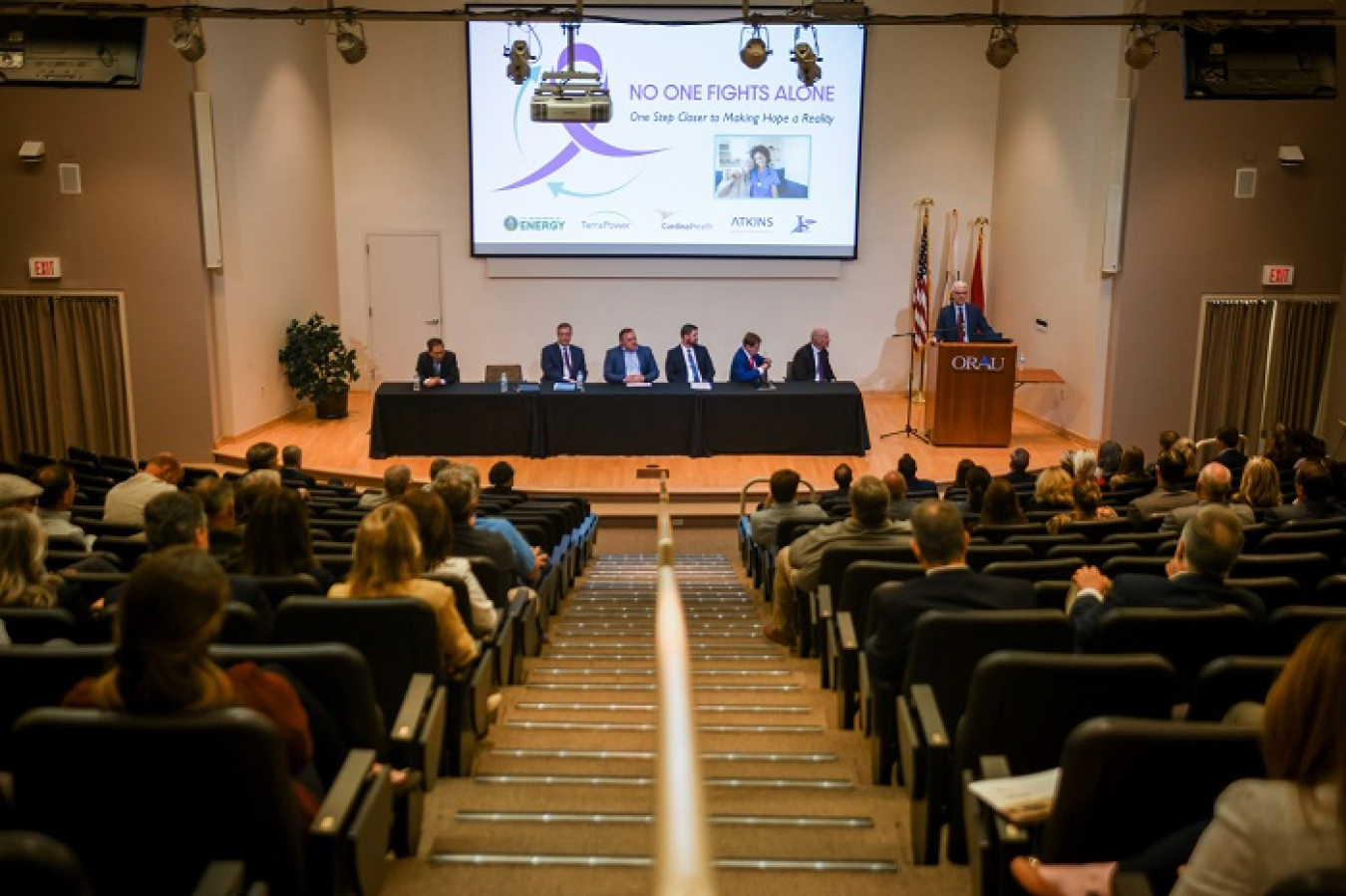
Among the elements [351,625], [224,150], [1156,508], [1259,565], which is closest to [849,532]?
[1259,565]

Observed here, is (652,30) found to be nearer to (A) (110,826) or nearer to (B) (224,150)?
(B) (224,150)

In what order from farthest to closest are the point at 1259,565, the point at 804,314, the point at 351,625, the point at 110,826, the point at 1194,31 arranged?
the point at 804,314, the point at 1194,31, the point at 1259,565, the point at 351,625, the point at 110,826

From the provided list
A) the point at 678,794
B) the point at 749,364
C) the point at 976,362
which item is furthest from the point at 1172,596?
the point at 749,364

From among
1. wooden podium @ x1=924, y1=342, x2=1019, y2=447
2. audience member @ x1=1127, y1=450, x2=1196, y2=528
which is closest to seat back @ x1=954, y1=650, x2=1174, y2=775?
audience member @ x1=1127, y1=450, x2=1196, y2=528

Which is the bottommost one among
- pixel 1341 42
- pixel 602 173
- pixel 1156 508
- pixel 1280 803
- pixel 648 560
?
pixel 648 560

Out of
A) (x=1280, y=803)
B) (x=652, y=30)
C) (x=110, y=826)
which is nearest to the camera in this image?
(x=1280, y=803)

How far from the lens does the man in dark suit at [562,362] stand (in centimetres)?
1145

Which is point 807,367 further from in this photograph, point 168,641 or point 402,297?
point 168,641

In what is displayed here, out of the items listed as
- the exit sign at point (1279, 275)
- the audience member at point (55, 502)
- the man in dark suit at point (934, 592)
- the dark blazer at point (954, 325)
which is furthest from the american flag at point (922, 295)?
the man in dark suit at point (934, 592)

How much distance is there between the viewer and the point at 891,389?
46.6 feet

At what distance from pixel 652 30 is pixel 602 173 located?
154cm

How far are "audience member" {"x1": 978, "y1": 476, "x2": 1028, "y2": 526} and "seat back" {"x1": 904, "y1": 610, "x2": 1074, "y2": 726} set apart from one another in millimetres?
2146

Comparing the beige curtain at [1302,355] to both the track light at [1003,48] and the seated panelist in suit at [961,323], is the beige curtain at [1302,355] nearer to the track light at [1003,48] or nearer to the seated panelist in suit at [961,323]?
the seated panelist in suit at [961,323]

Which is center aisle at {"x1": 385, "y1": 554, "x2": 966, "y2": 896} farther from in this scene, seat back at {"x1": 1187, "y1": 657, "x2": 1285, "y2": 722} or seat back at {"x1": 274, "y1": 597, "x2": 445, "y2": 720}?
seat back at {"x1": 1187, "y1": 657, "x2": 1285, "y2": 722}
